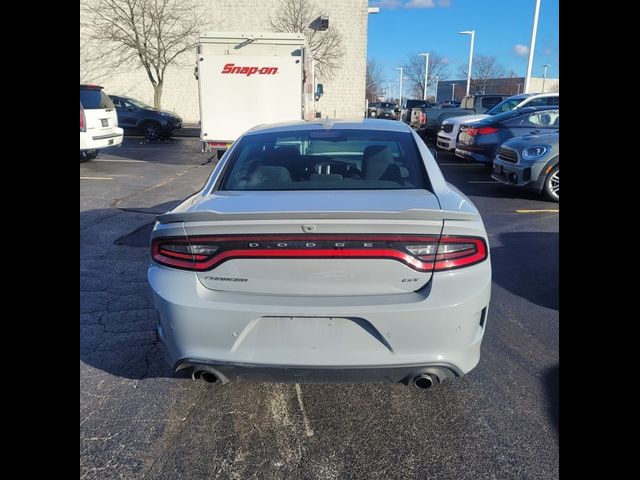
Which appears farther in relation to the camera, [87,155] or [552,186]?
[87,155]

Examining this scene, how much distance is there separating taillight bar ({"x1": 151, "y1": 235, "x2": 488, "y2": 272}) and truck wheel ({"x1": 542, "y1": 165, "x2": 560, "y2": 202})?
6780 mm

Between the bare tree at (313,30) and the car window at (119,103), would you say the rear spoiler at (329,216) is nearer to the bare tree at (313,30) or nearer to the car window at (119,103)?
the car window at (119,103)

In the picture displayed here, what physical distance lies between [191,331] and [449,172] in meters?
10.8

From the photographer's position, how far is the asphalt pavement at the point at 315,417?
2252mm

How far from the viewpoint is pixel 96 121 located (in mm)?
11578

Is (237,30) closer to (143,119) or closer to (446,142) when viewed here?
(143,119)

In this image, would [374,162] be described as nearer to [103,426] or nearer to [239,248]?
[239,248]

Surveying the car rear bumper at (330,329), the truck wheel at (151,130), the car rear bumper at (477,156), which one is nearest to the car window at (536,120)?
the car rear bumper at (477,156)

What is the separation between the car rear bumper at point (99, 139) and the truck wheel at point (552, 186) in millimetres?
10221

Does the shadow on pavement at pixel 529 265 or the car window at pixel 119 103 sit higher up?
the car window at pixel 119 103

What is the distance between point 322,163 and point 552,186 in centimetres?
639

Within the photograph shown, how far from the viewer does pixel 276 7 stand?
2727 centimetres

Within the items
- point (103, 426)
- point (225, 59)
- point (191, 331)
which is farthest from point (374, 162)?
point (225, 59)

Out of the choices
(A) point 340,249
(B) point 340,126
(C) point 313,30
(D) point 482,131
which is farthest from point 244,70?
(C) point 313,30
